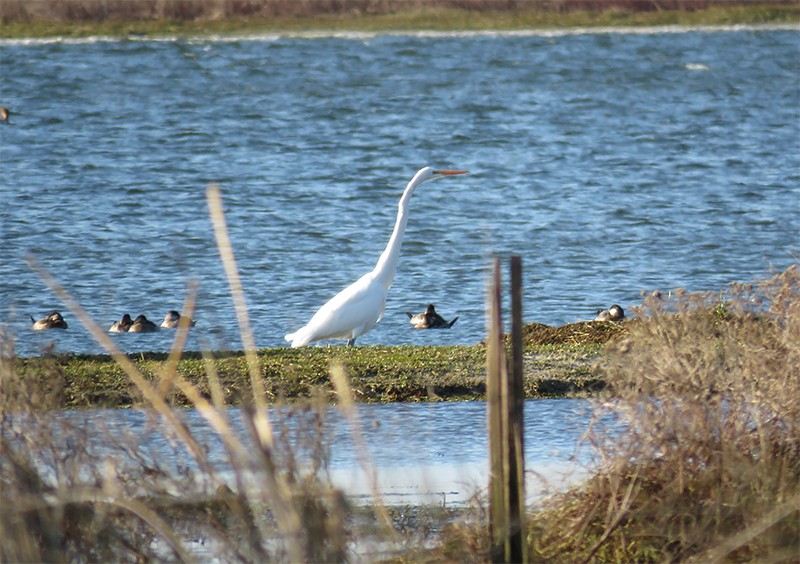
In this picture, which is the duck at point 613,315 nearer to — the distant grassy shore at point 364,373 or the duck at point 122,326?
the distant grassy shore at point 364,373

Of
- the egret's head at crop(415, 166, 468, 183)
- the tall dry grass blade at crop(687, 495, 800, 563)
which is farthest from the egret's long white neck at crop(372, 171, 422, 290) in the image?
the tall dry grass blade at crop(687, 495, 800, 563)

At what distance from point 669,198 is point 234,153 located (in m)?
8.86

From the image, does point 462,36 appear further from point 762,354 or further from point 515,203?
point 762,354

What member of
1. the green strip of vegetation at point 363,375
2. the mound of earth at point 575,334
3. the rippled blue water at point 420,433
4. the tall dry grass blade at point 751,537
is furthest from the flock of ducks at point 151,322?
the tall dry grass blade at point 751,537

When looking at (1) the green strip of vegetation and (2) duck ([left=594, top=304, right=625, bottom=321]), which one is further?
(2) duck ([left=594, top=304, right=625, bottom=321])

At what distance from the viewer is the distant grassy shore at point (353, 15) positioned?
38562 mm

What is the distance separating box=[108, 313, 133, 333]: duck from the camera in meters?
11.5

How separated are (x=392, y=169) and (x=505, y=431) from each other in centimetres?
2032

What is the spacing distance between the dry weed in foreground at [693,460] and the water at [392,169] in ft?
5.31

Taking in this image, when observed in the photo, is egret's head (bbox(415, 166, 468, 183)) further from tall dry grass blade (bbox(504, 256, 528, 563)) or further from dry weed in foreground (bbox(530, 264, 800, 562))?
tall dry grass blade (bbox(504, 256, 528, 563))

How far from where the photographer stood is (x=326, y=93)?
34.6 m

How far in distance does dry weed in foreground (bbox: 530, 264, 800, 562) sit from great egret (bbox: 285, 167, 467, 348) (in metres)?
4.19

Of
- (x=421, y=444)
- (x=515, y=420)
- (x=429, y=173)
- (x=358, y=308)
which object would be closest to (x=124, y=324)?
(x=358, y=308)

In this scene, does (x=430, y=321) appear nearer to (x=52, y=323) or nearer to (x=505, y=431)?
(x=52, y=323)
